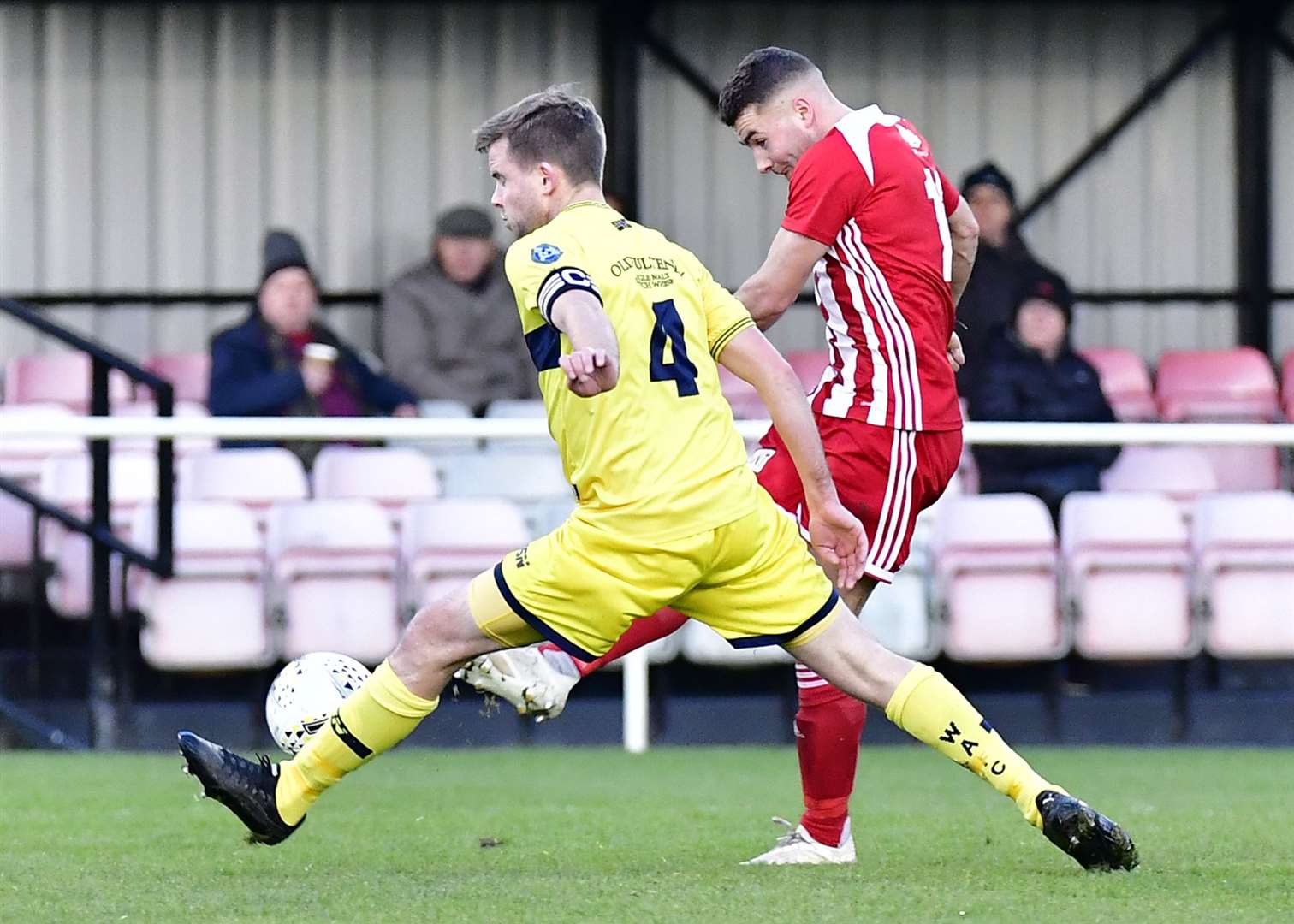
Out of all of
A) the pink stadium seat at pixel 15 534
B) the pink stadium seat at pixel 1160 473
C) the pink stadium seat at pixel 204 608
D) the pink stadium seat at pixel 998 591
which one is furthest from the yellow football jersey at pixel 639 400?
the pink stadium seat at pixel 1160 473

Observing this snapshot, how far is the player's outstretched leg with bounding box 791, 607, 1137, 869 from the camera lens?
4.20m

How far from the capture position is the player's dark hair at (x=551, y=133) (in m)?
4.17

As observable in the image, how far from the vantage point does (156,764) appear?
23.5 feet

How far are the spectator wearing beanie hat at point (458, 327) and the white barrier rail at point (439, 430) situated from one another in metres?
2.81

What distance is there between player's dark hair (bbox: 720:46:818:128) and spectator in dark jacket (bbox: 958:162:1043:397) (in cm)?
540

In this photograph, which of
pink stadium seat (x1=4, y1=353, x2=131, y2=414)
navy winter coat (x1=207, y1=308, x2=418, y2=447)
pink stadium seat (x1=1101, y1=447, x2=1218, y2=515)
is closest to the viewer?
navy winter coat (x1=207, y1=308, x2=418, y2=447)

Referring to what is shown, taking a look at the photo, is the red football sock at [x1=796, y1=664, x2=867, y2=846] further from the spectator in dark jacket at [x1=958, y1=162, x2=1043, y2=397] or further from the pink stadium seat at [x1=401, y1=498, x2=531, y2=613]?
the spectator in dark jacket at [x1=958, y1=162, x2=1043, y2=397]

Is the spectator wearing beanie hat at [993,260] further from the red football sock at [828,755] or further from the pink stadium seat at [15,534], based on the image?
the red football sock at [828,755]

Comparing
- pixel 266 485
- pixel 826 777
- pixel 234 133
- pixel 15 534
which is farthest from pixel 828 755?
pixel 234 133

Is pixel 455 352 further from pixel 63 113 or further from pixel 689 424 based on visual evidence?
pixel 689 424

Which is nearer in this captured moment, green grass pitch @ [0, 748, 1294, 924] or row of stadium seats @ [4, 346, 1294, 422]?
green grass pitch @ [0, 748, 1294, 924]

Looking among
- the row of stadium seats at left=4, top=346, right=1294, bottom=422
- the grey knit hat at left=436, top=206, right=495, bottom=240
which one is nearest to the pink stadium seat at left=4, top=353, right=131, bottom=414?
the row of stadium seats at left=4, top=346, right=1294, bottom=422

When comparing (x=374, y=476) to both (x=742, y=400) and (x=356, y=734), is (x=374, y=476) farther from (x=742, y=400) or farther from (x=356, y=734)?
(x=356, y=734)

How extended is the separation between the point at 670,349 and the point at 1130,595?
4.46 m
